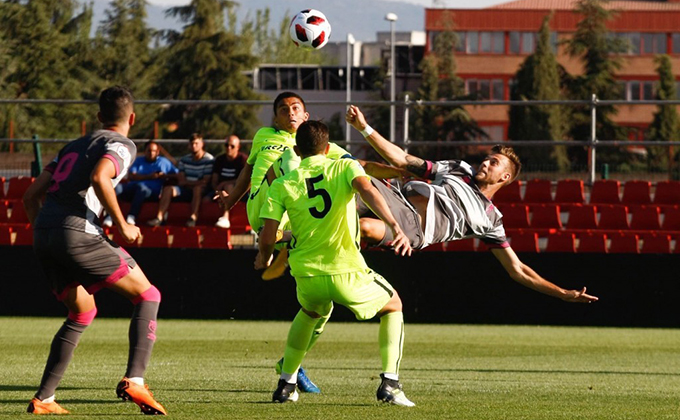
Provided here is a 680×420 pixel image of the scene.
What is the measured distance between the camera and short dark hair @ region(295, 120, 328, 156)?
726 cm

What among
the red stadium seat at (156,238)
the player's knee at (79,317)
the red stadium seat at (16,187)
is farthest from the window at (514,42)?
the player's knee at (79,317)

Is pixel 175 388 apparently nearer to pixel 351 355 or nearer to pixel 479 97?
pixel 351 355

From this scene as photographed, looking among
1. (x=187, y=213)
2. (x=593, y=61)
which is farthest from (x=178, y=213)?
(x=593, y=61)

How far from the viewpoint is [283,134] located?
9.23 metres

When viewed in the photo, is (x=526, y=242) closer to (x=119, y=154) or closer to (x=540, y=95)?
(x=119, y=154)

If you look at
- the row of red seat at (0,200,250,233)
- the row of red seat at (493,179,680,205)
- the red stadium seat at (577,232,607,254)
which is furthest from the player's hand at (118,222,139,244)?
the row of red seat at (493,179,680,205)

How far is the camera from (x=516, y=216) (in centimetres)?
1714

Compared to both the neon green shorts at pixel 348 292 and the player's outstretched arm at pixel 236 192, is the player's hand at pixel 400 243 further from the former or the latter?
the player's outstretched arm at pixel 236 192

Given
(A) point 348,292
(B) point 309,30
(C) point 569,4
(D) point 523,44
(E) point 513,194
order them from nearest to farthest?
1. (A) point 348,292
2. (B) point 309,30
3. (E) point 513,194
4. (D) point 523,44
5. (C) point 569,4

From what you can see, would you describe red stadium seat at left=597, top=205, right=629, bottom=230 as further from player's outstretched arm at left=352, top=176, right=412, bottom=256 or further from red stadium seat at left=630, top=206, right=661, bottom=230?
player's outstretched arm at left=352, top=176, right=412, bottom=256

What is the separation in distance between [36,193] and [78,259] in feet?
1.80

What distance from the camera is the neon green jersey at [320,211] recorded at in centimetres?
716

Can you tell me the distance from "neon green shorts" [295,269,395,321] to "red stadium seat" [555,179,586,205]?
1085cm

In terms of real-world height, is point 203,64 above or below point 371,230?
above
